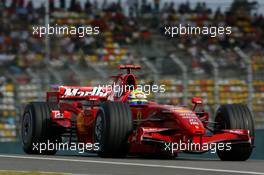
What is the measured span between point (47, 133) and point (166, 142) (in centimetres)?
263

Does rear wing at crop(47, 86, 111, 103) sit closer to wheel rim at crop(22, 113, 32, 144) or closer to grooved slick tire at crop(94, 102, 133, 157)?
wheel rim at crop(22, 113, 32, 144)

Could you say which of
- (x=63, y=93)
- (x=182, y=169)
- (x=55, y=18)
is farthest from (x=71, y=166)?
(x=55, y=18)

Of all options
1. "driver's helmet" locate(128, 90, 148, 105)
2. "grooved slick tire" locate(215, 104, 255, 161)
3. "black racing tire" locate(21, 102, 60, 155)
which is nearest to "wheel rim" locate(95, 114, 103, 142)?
"driver's helmet" locate(128, 90, 148, 105)

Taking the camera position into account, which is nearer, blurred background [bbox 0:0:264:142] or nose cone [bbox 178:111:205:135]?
nose cone [bbox 178:111:205:135]

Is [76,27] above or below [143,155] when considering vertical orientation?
above

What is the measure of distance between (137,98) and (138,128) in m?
1.01

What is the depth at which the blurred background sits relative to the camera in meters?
16.3

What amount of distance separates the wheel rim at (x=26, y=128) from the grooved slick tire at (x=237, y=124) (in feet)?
10.4

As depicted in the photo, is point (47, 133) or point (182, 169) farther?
point (47, 133)

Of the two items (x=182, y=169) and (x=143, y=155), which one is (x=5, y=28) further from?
(x=182, y=169)

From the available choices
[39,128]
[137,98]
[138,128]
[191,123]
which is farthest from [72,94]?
[191,123]

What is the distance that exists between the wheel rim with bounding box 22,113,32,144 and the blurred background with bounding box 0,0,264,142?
1.67m

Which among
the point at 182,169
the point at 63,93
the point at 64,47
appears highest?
the point at 64,47

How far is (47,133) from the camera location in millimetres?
13797
